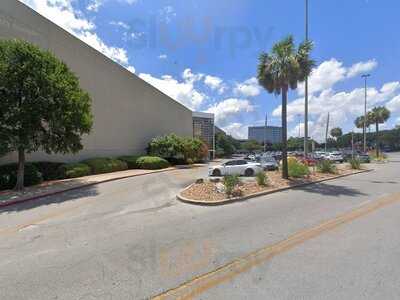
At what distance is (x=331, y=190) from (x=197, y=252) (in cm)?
1059

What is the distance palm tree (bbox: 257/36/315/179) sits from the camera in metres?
18.3

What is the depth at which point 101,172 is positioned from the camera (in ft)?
88.3

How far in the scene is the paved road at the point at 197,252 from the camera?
4629 millimetres

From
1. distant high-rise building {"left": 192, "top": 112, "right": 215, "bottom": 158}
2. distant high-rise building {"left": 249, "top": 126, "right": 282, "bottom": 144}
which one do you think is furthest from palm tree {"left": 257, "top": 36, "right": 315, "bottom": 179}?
distant high-rise building {"left": 249, "top": 126, "right": 282, "bottom": 144}

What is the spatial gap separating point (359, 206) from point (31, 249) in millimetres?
9647

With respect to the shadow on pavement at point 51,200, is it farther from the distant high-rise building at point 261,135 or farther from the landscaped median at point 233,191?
the distant high-rise building at point 261,135

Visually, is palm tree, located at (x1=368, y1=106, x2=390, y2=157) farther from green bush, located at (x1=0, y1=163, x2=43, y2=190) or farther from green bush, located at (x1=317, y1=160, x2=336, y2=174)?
green bush, located at (x1=0, y1=163, x2=43, y2=190)

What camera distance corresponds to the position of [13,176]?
18.5 metres

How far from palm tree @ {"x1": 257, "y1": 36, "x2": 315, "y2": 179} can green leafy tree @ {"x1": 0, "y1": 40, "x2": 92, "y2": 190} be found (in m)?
10.9

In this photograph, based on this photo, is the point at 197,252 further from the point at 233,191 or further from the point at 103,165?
the point at 103,165

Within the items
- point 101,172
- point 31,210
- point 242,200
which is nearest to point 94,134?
point 101,172

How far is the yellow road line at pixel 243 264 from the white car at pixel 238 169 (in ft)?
45.4

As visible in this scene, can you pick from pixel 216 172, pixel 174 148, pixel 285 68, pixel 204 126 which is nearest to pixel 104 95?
pixel 174 148

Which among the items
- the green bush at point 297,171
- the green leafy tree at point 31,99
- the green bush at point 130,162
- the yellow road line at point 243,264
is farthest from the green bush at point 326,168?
the green bush at point 130,162
